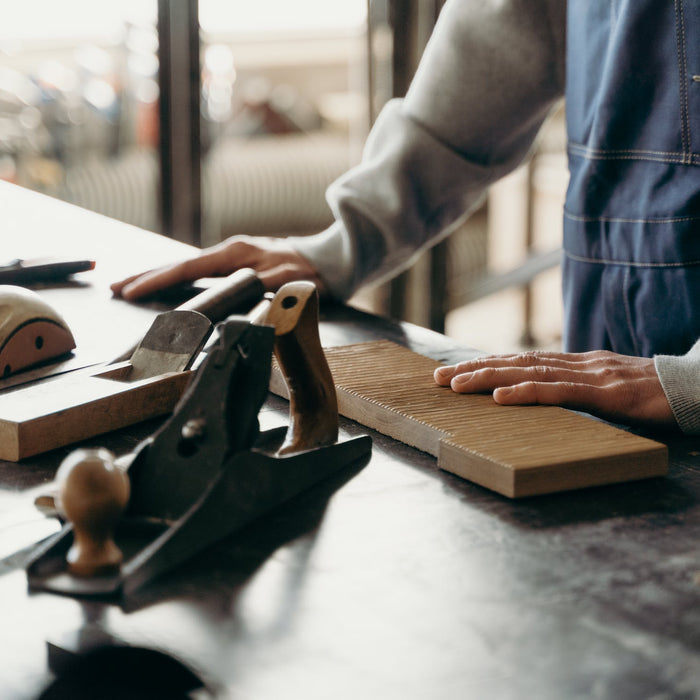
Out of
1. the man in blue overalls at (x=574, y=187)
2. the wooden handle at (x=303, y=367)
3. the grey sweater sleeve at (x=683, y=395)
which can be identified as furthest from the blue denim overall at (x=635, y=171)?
the wooden handle at (x=303, y=367)

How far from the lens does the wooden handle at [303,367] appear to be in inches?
33.9

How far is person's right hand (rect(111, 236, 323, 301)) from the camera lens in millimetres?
1537

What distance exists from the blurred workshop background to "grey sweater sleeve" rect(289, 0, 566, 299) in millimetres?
2040

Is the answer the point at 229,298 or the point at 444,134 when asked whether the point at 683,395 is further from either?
the point at 444,134

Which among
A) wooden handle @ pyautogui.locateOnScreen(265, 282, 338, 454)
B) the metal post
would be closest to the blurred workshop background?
the metal post

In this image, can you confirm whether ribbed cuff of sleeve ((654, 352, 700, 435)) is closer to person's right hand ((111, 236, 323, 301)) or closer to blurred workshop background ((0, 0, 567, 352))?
person's right hand ((111, 236, 323, 301))

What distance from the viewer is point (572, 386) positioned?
102 centimetres

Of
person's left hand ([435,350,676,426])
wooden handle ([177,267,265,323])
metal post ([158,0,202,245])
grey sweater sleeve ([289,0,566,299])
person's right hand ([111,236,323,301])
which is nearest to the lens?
person's left hand ([435,350,676,426])

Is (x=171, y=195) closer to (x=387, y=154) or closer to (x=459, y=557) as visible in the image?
(x=387, y=154)

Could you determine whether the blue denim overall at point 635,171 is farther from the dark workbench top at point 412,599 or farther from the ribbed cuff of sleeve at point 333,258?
the dark workbench top at point 412,599

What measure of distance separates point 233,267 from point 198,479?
0.91 meters

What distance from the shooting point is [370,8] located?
395 cm

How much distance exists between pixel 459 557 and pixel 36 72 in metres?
4.24

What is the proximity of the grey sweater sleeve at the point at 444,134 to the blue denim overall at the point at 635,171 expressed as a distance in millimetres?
148
